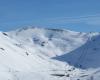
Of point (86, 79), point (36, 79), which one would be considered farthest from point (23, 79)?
point (86, 79)

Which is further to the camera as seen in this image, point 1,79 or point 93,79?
point 1,79

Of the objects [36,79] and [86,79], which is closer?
[86,79]

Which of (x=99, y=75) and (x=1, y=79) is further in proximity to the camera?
(x=1, y=79)

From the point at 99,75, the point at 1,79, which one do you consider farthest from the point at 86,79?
the point at 1,79

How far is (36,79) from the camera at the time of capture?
19925cm

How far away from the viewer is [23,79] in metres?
200

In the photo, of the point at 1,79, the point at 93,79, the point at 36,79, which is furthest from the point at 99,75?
the point at 1,79

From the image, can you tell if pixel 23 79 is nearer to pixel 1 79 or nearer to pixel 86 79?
pixel 1 79

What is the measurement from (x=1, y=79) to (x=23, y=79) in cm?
1115

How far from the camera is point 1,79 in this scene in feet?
646

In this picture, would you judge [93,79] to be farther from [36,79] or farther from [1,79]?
[1,79]

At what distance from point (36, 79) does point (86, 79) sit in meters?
27.2

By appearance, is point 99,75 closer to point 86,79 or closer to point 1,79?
point 86,79

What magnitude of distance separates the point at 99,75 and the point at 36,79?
116 feet
